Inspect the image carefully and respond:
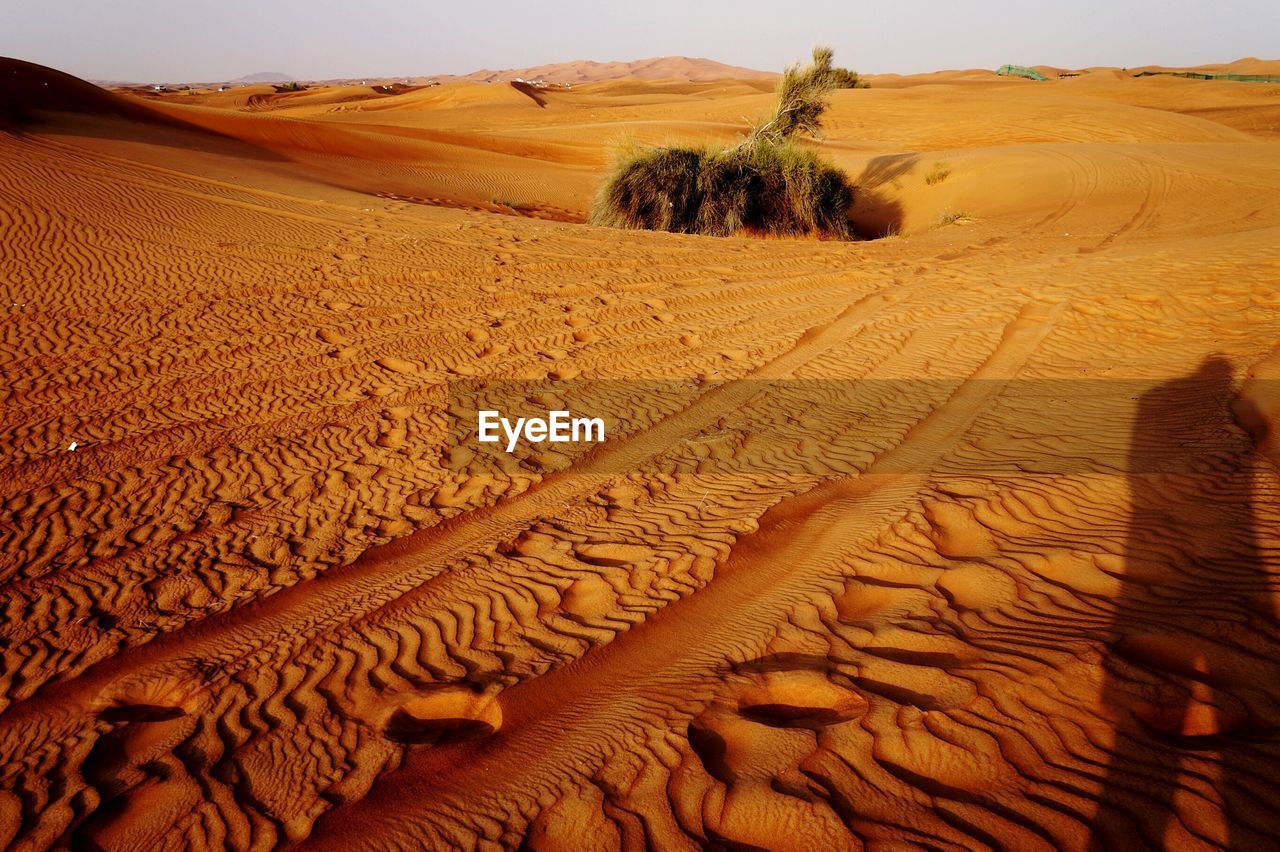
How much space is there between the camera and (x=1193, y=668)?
2.67 m

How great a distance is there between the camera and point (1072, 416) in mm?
5430

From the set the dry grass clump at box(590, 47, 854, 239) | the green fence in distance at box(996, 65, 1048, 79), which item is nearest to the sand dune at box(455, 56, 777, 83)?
the green fence in distance at box(996, 65, 1048, 79)

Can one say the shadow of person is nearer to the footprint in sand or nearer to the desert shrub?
the footprint in sand

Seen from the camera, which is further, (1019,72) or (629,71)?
(629,71)

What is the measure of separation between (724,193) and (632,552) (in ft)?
43.7

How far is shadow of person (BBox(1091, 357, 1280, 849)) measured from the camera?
6.81 feet

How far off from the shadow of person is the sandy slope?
16 millimetres

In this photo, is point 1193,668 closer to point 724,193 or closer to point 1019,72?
point 724,193

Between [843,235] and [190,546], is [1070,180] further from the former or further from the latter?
[190,546]

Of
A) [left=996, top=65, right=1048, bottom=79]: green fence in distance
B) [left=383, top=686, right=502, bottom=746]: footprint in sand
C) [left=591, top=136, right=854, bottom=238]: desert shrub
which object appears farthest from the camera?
[left=996, top=65, right=1048, bottom=79]: green fence in distance

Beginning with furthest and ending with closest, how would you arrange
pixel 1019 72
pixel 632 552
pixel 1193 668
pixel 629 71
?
pixel 629 71 < pixel 1019 72 < pixel 632 552 < pixel 1193 668

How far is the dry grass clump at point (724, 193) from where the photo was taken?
15625 mm

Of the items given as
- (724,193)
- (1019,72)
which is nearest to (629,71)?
(1019,72)

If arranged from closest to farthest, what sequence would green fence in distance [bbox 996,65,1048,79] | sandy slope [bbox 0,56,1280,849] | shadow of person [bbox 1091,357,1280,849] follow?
shadow of person [bbox 1091,357,1280,849], sandy slope [bbox 0,56,1280,849], green fence in distance [bbox 996,65,1048,79]
